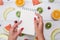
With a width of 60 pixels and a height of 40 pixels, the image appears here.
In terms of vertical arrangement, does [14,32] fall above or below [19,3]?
below

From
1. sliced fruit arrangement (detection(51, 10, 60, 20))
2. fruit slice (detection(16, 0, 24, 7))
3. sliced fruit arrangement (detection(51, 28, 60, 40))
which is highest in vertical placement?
fruit slice (detection(16, 0, 24, 7))

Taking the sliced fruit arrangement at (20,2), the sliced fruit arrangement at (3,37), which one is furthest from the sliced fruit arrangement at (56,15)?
the sliced fruit arrangement at (3,37)

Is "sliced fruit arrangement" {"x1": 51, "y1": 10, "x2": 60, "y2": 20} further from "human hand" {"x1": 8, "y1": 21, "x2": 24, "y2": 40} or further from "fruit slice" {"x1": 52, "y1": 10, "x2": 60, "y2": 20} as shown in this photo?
"human hand" {"x1": 8, "y1": 21, "x2": 24, "y2": 40}

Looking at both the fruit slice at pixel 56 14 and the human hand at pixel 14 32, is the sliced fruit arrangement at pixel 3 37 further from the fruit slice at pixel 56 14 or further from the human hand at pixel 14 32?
the fruit slice at pixel 56 14

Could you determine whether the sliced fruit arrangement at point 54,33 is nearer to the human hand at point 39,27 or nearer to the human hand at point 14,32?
the human hand at point 39,27

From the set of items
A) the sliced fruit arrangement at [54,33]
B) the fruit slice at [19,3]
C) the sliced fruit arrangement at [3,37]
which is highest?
the fruit slice at [19,3]

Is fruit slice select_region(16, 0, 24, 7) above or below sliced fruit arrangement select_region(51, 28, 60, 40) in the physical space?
above

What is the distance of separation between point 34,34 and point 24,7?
19 cm

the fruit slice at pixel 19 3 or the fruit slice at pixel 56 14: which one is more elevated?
the fruit slice at pixel 19 3

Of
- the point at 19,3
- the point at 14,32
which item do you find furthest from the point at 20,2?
the point at 14,32

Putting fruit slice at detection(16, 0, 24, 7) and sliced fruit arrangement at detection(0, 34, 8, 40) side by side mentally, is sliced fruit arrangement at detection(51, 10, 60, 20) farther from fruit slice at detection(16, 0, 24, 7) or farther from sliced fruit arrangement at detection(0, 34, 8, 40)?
sliced fruit arrangement at detection(0, 34, 8, 40)

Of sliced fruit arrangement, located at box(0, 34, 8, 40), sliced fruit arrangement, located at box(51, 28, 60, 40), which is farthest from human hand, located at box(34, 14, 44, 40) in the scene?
sliced fruit arrangement, located at box(0, 34, 8, 40)

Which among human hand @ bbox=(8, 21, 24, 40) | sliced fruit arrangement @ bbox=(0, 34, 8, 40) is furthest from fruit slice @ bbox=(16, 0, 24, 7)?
sliced fruit arrangement @ bbox=(0, 34, 8, 40)

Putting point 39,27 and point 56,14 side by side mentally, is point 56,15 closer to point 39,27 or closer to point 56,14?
point 56,14
